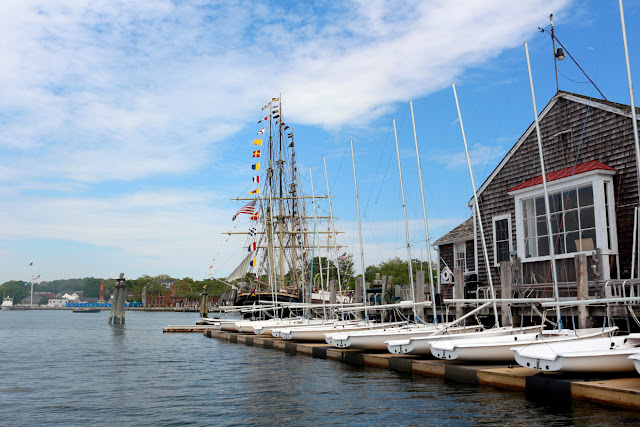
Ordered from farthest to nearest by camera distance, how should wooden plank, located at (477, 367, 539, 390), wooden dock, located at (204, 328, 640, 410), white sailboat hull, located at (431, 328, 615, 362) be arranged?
white sailboat hull, located at (431, 328, 615, 362), wooden plank, located at (477, 367, 539, 390), wooden dock, located at (204, 328, 640, 410)

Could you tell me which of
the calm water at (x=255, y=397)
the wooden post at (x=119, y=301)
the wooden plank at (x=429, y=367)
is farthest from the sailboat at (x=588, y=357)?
the wooden post at (x=119, y=301)

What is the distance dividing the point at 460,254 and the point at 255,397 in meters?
16.0

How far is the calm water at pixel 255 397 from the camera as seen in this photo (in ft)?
37.0

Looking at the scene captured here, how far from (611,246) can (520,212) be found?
3.74 m

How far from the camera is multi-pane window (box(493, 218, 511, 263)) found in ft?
72.4

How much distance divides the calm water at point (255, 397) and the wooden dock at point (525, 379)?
0.23m

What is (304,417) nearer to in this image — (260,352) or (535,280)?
(535,280)

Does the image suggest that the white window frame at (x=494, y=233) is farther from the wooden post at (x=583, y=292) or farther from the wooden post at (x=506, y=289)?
the wooden post at (x=583, y=292)

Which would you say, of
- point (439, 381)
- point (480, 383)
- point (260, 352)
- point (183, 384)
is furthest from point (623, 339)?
point (260, 352)

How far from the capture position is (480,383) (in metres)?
13.7

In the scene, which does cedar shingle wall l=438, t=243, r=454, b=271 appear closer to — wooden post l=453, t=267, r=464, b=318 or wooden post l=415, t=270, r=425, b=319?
wooden post l=415, t=270, r=425, b=319

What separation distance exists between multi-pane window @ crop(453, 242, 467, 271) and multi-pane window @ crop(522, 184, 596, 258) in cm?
637

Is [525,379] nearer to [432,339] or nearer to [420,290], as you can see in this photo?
[432,339]

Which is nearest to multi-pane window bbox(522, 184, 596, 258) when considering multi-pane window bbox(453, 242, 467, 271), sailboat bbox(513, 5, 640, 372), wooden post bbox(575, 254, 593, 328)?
wooden post bbox(575, 254, 593, 328)
